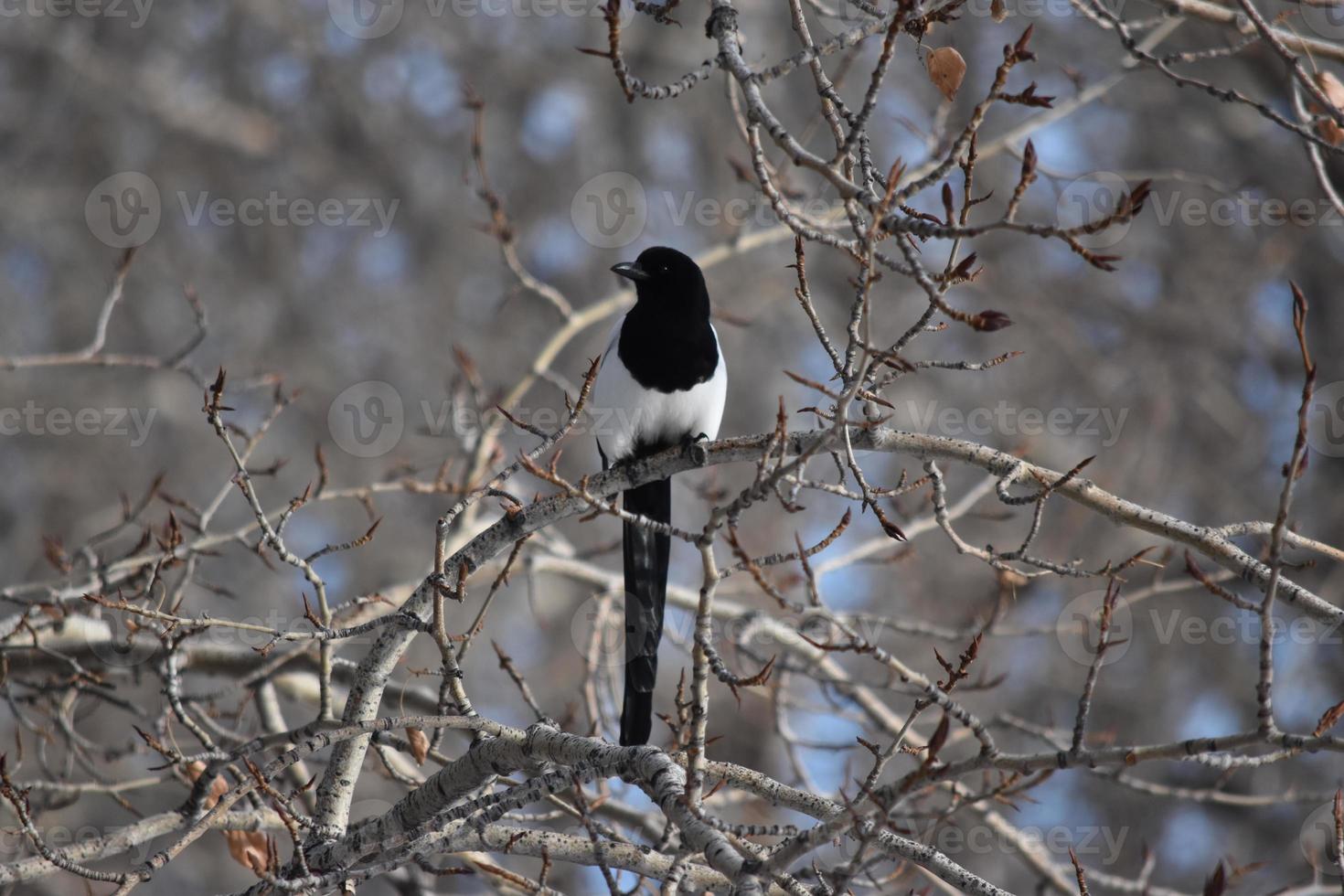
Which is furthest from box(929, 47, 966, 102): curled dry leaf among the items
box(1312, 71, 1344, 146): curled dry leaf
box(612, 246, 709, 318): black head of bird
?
box(612, 246, 709, 318): black head of bird

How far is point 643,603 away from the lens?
3.48 metres

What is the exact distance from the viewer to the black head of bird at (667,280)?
386 centimetres

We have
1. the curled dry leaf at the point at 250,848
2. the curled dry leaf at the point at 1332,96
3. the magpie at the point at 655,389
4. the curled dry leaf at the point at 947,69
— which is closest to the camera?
the curled dry leaf at the point at 947,69

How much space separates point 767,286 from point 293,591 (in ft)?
16.5

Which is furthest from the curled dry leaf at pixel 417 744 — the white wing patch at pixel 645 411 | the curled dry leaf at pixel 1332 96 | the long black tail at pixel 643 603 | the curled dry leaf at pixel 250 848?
the curled dry leaf at pixel 1332 96

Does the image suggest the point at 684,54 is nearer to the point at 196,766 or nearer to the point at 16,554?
the point at 16,554

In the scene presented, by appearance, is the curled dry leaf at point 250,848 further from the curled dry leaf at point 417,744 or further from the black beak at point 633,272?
the black beak at point 633,272

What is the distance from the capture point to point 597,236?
1160cm

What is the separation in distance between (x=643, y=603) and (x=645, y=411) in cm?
61

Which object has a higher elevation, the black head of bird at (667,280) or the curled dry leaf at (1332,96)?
the black head of bird at (667,280)

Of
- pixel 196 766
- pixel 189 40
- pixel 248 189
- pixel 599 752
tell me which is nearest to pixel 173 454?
pixel 248 189

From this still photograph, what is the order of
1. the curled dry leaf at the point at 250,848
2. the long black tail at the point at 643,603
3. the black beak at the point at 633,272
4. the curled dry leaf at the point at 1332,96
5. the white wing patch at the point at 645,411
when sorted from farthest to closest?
the black beak at the point at 633,272, the white wing patch at the point at 645,411, the long black tail at the point at 643,603, the curled dry leaf at the point at 1332,96, the curled dry leaf at the point at 250,848

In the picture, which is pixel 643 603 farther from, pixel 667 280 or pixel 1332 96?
pixel 1332 96

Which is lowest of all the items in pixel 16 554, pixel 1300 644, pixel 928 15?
pixel 928 15
